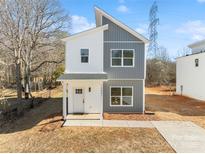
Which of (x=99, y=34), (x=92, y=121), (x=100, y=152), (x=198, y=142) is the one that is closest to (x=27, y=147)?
(x=100, y=152)

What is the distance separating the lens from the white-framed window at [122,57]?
18.2 metres

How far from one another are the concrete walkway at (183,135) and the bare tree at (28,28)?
1487cm

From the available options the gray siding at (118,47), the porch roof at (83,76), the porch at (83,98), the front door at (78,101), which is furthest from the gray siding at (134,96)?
the front door at (78,101)

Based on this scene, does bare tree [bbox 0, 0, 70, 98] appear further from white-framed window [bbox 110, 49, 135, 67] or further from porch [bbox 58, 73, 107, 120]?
white-framed window [bbox 110, 49, 135, 67]

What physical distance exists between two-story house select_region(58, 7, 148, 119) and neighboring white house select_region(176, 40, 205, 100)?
1102cm

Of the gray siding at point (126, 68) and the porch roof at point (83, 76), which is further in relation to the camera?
the gray siding at point (126, 68)

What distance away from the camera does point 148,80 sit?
44969mm

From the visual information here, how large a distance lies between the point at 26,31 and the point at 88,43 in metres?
11.6

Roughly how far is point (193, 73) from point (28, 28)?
66.3ft

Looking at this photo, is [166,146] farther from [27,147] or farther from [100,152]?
[27,147]

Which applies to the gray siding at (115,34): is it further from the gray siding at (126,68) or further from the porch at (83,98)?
the porch at (83,98)

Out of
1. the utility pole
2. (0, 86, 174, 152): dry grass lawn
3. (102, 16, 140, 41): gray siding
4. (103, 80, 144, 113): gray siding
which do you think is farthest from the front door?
the utility pole

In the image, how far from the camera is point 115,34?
18094 mm

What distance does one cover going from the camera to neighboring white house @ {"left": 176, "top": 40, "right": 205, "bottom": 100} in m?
25.8
